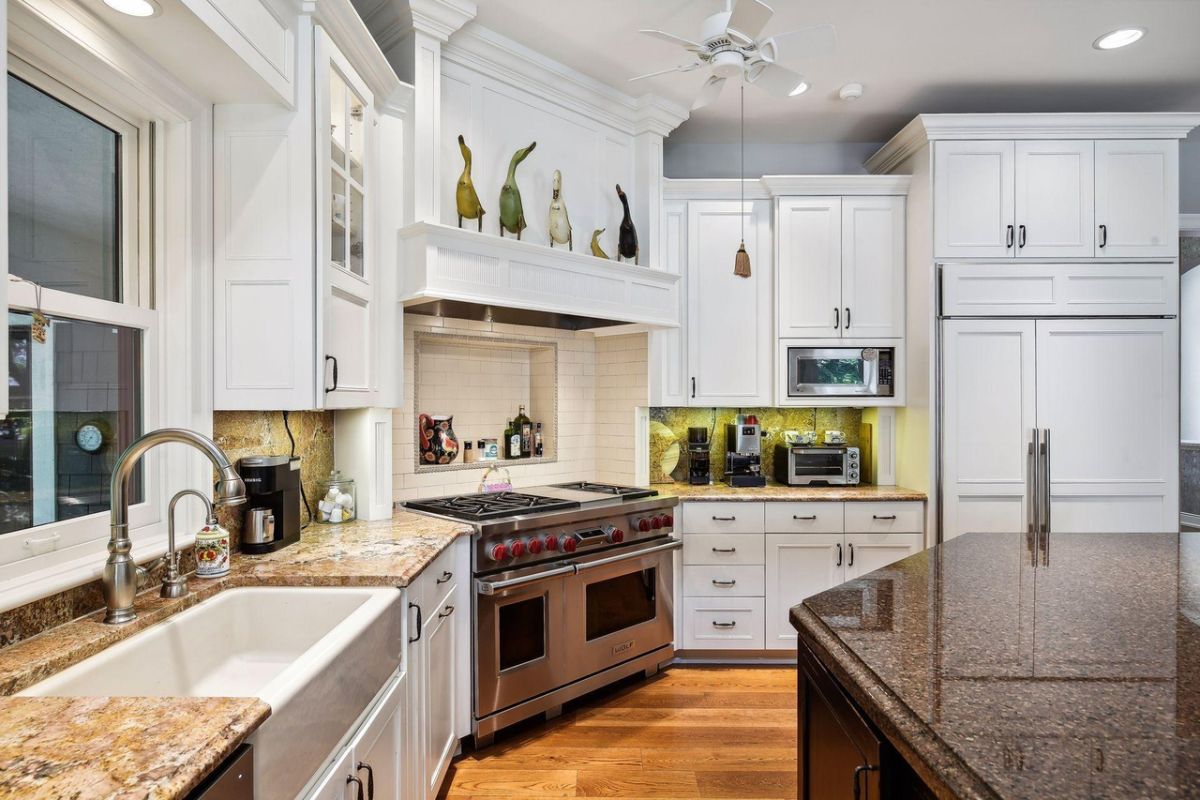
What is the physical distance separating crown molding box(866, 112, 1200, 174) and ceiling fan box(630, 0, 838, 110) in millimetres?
1292

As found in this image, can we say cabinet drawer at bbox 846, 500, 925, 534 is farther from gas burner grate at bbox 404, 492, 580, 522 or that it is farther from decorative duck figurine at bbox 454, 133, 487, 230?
decorative duck figurine at bbox 454, 133, 487, 230

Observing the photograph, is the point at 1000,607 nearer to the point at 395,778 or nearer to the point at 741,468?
the point at 395,778

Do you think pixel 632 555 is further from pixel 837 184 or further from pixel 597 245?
pixel 837 184

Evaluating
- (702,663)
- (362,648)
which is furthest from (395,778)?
(702,663)

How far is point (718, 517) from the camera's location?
345 cm

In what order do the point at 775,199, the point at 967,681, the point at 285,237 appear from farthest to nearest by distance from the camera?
the point at 775,199, the point at 285,237, the point at 967,681

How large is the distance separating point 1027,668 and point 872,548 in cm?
247

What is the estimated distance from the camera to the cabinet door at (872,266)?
3.70 m

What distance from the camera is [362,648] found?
1.54 metres

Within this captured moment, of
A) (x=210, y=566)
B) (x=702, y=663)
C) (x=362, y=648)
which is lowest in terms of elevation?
(x=702, y=663)

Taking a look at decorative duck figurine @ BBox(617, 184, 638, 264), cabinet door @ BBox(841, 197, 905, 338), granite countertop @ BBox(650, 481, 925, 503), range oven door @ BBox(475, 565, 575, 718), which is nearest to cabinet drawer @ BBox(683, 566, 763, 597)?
granite countertop @ BBox(650, 481, 925, 503)

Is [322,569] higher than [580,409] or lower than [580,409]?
lower

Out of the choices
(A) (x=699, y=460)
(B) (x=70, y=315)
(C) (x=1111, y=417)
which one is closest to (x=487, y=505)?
(A) (x=699, y=460)

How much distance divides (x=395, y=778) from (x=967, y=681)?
1.45m
